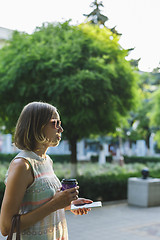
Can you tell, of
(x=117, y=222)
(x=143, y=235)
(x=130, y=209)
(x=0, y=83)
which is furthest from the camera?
(x=0, y=83)

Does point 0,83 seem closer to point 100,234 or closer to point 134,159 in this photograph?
point 100,234

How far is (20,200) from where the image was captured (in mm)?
1669

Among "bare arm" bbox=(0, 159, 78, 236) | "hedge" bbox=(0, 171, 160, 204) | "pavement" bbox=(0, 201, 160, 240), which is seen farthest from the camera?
"hedge" bbox=(0, 171, 160, 204)

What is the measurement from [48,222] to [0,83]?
8.26 meters

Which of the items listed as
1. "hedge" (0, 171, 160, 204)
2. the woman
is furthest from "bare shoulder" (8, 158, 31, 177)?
"hedge" (0, 171, 160, 204)

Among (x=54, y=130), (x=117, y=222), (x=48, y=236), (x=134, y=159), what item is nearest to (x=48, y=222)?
(x=48, y=236)

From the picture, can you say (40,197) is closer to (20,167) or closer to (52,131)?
(20,167)

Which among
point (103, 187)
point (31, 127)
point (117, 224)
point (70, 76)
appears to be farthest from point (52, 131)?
point (103, 187)

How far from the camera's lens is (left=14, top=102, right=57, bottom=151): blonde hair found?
1.82m

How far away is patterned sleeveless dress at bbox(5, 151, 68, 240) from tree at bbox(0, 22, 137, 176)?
707cm

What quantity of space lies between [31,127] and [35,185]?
311mm

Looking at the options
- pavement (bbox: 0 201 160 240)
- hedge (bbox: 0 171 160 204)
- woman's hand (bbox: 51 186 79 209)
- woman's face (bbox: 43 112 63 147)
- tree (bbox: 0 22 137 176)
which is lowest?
pavement (bbox: 0 201 160 240)

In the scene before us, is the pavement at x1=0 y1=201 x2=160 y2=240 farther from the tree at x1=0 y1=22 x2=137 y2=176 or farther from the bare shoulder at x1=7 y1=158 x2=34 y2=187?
the bare shoulder at x1=7 y1=158 x2=34 y2=187

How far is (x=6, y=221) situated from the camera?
1.68m
